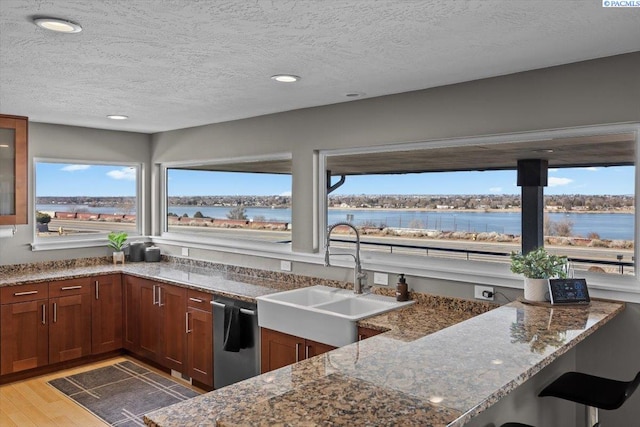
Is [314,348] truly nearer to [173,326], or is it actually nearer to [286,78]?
[286,78]

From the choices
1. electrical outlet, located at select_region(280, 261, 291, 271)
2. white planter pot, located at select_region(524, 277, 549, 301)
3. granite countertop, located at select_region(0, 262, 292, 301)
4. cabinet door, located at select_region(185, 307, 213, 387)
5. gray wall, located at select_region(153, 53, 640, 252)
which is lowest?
cabinet door, located at select_region(185, 307, 213, 387)

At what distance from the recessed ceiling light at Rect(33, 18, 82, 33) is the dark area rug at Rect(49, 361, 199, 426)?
103 inches

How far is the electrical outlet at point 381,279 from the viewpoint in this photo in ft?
11.8

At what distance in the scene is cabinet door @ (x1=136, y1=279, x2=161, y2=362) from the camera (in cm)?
455

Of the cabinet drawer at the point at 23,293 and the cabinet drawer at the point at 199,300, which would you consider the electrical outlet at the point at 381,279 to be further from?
the cabinet drawer at the point at 23,293

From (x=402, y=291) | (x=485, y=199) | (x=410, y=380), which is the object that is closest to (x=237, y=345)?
(x=402, y=291)

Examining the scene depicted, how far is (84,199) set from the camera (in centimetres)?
536

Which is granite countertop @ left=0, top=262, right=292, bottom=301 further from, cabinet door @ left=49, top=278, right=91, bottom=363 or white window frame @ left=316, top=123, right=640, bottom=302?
white window frame @ left=316, top=123, right=640, bottom=302

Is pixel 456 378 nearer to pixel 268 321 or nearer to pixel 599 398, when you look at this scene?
pixel 599 398

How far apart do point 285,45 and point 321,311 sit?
1.54 metres

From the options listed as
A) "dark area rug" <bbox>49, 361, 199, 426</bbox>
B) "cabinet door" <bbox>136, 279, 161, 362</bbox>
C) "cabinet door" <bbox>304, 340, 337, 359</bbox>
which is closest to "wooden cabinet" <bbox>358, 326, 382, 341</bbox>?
"cabinet door" <bbox>304, 340, 337, 359</bbox>

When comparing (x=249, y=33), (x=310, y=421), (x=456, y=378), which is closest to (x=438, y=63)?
(x=249, y=33)

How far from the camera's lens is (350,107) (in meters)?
3.75

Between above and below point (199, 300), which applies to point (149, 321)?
below
